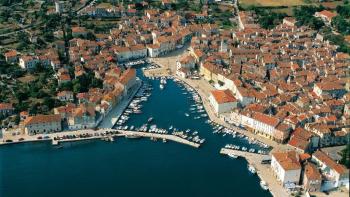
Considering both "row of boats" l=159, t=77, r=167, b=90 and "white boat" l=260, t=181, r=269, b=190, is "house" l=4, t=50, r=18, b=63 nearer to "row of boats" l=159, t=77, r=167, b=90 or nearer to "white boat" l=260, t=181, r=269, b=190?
A: "row of boats" l=159, t=77, r=167, b=90

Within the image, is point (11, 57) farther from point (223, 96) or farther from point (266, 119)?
point (266, 119)

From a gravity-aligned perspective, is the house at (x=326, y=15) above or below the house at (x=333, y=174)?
above

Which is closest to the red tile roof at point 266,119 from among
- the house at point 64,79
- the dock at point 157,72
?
the dock at point 157,72

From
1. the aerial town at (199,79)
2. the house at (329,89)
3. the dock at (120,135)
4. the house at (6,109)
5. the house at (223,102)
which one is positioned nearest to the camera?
the aerial town at (199,79)

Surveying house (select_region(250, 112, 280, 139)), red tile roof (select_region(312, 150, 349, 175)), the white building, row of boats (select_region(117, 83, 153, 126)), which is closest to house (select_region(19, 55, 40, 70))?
the white building

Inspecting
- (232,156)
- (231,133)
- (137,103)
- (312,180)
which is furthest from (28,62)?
(312,180)

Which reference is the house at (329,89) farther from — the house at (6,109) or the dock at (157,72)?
the house at (6,109)

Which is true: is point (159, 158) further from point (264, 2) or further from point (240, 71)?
point (264, 2)
